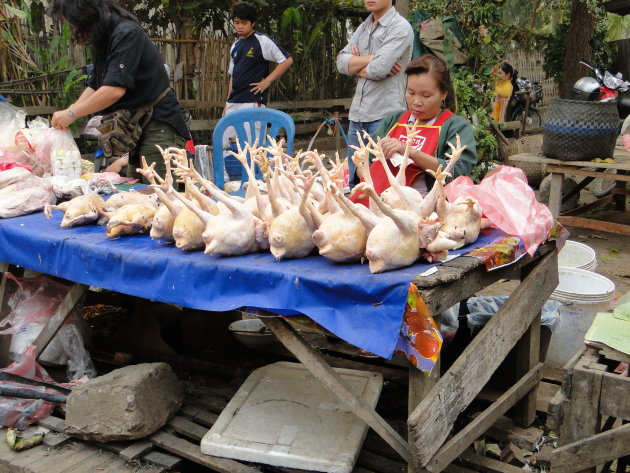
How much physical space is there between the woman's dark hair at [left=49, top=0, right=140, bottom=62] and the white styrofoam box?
2.37 metres

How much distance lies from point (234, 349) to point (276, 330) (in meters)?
1.50

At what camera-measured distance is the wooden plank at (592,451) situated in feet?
6.64

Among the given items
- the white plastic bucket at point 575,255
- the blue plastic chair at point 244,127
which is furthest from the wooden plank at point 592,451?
the blue plastic chair at point 244,127

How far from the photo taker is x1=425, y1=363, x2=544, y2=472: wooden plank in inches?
83.3

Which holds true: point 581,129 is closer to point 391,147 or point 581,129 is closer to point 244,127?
point 244,127

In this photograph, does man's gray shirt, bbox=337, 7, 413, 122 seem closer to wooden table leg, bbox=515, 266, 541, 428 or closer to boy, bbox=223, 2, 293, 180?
boy, bbox=223, 2, 293, 180

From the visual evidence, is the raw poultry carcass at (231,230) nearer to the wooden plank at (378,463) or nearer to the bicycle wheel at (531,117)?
the wooden plank at (378,463)

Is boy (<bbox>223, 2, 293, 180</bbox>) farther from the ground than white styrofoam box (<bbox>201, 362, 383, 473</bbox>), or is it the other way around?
boy (<bbox>223, 2, 293, 180</bbox>)

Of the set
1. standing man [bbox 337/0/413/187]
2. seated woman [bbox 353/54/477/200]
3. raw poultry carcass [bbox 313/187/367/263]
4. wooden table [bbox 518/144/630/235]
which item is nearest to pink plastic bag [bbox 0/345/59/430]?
raw poultry carcass [bbox 313/187/367/263]

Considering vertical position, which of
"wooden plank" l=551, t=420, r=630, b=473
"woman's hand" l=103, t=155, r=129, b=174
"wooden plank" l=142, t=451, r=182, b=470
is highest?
"woman's hand" l=103, t=155, r=129, b=174

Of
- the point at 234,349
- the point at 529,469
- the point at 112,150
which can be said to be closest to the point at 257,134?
the point at 112,150

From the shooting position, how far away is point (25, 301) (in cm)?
348

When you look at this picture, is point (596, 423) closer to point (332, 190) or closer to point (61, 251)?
point (332, 190)

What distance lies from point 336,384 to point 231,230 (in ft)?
2.22
